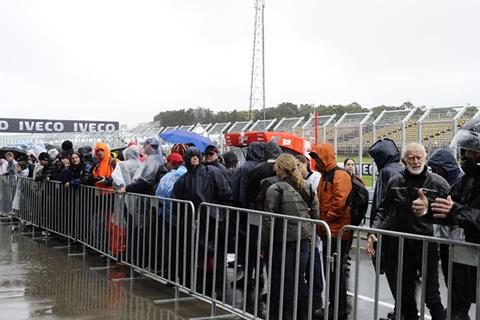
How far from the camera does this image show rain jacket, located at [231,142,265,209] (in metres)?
6.89

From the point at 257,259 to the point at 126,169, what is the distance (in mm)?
3964

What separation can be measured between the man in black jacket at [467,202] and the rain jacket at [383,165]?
1708 millimetres

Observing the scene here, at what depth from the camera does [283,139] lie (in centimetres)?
1323

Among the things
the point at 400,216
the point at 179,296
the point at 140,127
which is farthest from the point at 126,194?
the point at 140,127

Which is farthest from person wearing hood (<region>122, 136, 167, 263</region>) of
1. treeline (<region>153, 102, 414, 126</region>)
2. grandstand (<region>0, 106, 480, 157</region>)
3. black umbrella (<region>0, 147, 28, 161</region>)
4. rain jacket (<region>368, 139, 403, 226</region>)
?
treeline (<region>153, 102, 414, 126</region>)

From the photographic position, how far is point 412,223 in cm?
516

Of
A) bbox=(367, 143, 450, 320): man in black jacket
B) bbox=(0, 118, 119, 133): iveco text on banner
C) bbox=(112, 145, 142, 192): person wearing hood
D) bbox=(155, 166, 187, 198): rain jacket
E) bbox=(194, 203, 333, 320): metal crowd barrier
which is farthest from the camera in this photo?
bbox=(0, 118, 119, 133): iveco text on banner

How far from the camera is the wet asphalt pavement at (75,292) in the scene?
6461mm

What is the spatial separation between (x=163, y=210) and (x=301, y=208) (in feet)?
7.52

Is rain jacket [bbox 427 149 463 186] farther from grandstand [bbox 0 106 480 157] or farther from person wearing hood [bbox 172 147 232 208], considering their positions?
grandstand [bbox 0 106 480 157]

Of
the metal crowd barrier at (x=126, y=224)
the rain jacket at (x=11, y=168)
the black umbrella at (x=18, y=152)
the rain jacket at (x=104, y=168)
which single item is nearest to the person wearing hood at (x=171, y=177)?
the metal crowd barrier at (x=126, y=224)

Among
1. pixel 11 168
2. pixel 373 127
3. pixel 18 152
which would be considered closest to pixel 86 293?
pixel 11 168

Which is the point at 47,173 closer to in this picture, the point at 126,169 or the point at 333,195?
the point at 126,169

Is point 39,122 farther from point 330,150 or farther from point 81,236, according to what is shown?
point 330,150
